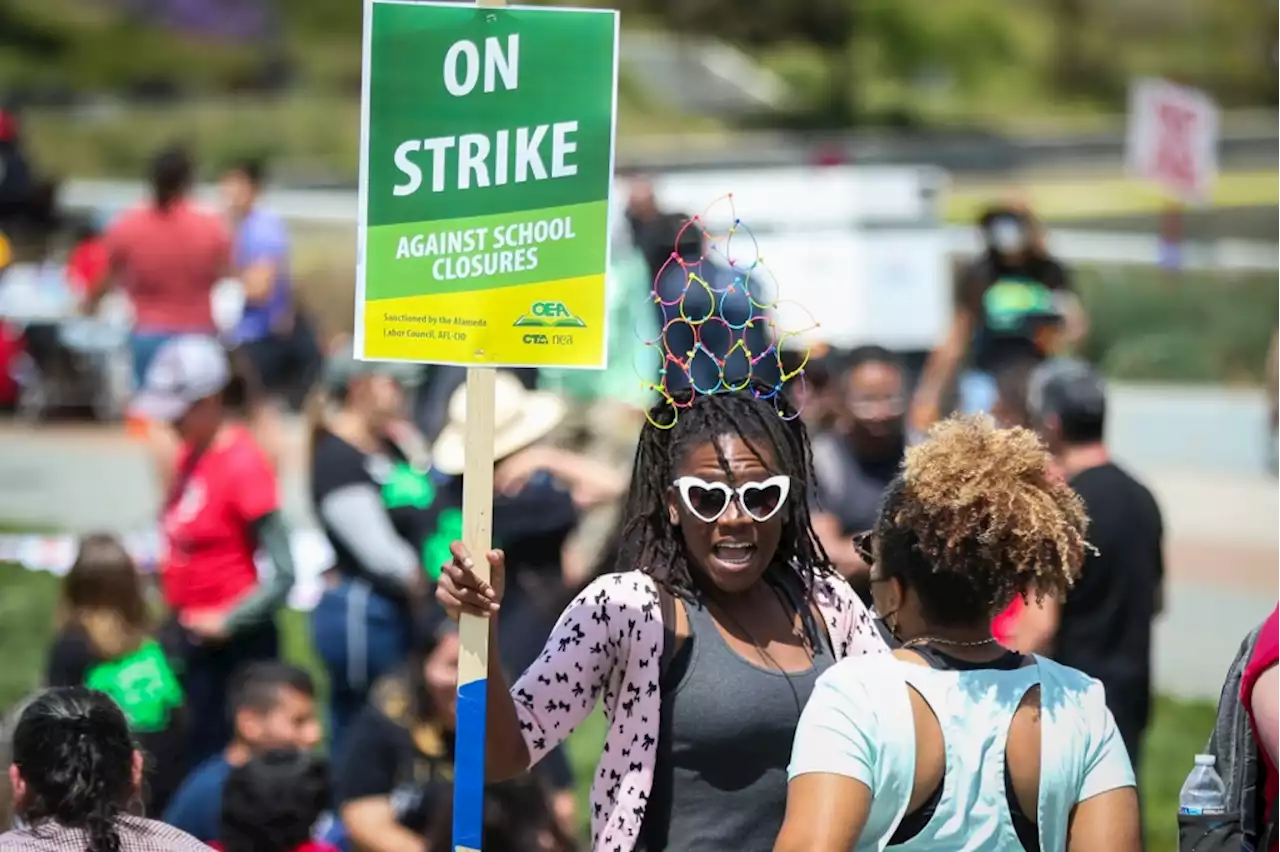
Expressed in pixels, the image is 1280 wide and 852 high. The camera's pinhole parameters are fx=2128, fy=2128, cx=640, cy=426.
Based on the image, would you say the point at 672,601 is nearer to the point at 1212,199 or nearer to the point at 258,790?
the point at 258,790

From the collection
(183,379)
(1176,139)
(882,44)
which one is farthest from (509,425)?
(882,44)

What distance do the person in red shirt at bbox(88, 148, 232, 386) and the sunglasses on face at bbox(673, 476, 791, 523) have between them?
8.68 m

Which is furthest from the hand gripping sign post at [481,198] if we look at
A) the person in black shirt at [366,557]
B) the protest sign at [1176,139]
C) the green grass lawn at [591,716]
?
the protest sign at [1176,139]

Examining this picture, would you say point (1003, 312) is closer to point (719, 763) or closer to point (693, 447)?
point (693, 447)

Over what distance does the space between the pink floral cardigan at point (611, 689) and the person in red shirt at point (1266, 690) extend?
103cm

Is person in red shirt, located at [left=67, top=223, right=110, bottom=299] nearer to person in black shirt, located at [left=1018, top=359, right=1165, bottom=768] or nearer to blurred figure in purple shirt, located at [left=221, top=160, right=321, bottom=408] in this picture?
blurred figure in purple shirt, located at [left=221, top=160, right=321, bottom=408]

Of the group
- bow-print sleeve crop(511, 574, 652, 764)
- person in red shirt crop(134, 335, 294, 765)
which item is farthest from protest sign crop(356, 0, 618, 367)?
person in red shirt crop(134, 335, 294, 765)

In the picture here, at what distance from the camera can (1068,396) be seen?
20.4ft

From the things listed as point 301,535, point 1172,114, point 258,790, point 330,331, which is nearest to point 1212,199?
point 1172,114

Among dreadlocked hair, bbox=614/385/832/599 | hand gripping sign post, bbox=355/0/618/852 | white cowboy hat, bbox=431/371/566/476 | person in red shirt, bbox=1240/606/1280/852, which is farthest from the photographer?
white cowboy hat, bbox=431/371/566/476

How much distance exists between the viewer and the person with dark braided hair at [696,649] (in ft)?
12.6

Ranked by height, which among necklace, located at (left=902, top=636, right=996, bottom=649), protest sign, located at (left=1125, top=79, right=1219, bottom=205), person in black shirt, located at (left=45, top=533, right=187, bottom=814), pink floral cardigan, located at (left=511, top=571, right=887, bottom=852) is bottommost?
person in black shirt, located at (left=45, top=533, right=187, bottom=814)

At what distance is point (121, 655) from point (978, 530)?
378 centimetres

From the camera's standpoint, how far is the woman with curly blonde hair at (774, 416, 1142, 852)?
11.0ft
